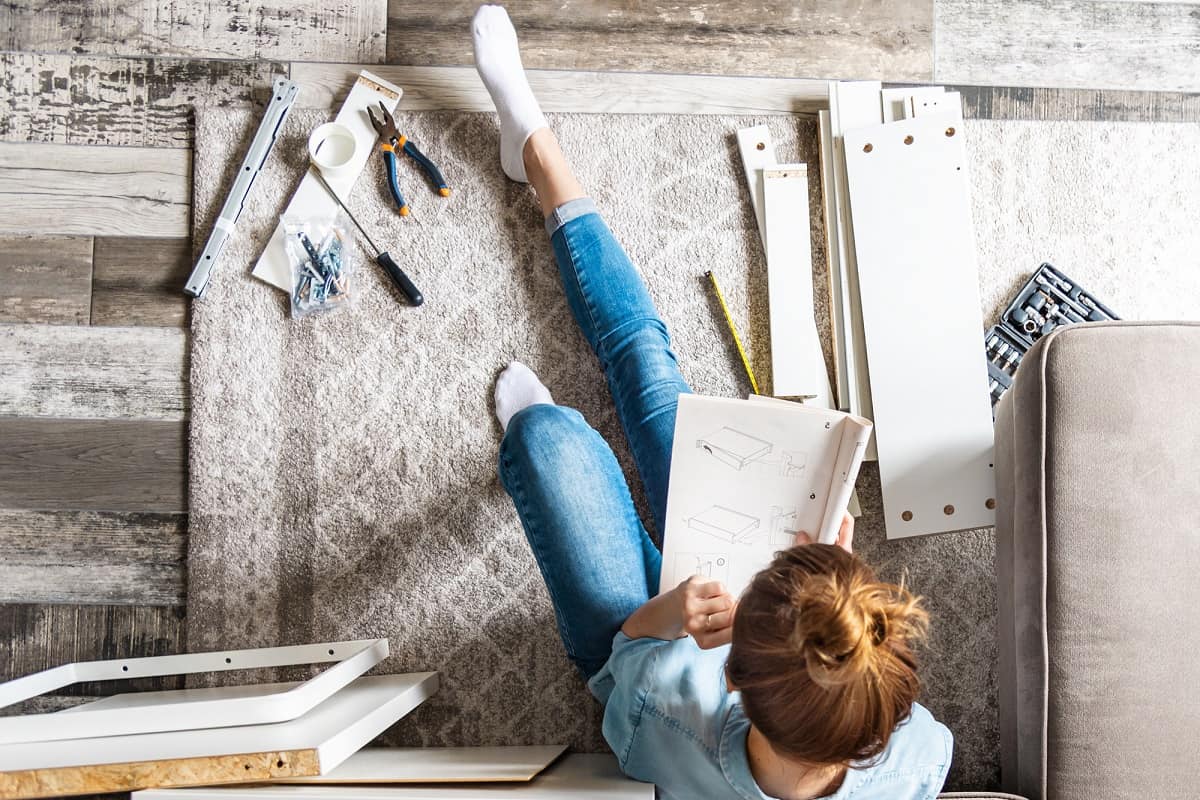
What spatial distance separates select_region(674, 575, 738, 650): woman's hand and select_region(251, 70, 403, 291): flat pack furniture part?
87 centimetres

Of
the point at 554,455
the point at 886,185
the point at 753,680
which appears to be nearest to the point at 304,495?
the point at 554,455

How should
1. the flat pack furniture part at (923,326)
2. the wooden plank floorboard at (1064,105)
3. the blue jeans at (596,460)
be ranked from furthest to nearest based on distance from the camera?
the wooden plank floorboard at (1064,105) < the flat pack furniture part at (923,326) < the blue jeans at (596,460)

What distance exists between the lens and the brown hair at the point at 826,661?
0.69 metres

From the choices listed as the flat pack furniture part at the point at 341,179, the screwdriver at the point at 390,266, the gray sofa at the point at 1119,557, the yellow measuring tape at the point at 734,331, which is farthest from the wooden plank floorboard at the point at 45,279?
the gray sofa at the point at 1119,557

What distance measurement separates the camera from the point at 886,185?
139 centimetres

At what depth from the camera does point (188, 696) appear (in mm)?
1227

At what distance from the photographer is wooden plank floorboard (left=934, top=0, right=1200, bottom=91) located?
4.86 ft

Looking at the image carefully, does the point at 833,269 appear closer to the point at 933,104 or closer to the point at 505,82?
the point at 933,104

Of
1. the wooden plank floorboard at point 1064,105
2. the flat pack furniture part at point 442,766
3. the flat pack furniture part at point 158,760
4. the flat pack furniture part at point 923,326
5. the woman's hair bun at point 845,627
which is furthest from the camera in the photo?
the wooden plank floorboard at point 1064,105

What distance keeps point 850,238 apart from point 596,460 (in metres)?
0.59

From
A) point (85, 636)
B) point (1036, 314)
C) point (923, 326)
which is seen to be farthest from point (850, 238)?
point (85, 636)

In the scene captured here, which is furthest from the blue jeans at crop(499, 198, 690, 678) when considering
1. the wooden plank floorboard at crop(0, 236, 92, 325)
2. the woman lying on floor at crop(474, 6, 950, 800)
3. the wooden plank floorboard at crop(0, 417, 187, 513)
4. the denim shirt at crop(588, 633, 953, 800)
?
the wooden plank floorboard at crop(0, 236, 92, 325)

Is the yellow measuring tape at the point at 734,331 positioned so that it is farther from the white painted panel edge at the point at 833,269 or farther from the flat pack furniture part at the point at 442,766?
the flat pack furniture part at the point at 442,766

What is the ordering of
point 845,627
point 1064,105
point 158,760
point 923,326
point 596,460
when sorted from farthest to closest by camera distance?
1. point 1064,105
2. point 923,326
3. point 596,460
4. point 158,760
5. point 845,627
